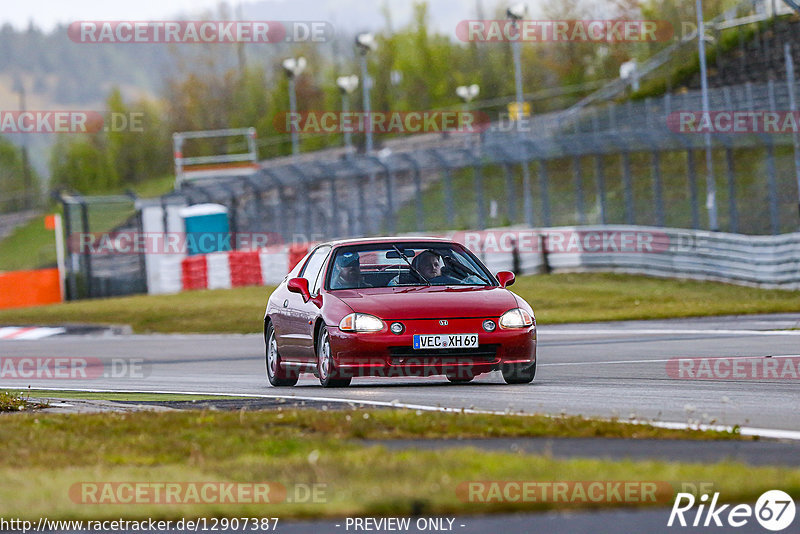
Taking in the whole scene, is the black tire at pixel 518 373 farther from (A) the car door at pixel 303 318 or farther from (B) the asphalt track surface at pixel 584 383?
(A) the car door at pixel 303 318

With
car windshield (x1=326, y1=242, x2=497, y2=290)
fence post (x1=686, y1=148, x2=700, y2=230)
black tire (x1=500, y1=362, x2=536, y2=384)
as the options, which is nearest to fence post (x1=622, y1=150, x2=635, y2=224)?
fence post (x1=686, y1=148, x2=700, y2=230)

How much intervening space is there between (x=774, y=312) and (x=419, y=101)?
77.0 meters

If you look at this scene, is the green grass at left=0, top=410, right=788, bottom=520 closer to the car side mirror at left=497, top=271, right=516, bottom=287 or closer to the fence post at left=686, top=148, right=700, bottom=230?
the car side mirror at left=497, top=271, right=516, bottom=287

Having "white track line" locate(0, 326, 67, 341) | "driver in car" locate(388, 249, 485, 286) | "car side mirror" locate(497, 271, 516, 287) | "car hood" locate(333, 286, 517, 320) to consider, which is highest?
"driver in car" locate(388, 249, 485, 286)

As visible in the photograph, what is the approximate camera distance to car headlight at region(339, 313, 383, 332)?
11.5 metres

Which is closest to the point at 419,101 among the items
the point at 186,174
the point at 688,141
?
the point at 186,174

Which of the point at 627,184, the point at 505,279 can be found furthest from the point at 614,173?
the point at 505,279

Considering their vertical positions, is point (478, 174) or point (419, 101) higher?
point (419, 101)

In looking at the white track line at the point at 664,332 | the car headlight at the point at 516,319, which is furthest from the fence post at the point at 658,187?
the car headlight at the point at 516,319

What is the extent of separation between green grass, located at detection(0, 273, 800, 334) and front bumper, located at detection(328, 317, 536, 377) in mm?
11730

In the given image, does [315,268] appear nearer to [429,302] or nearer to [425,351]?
[429,302]

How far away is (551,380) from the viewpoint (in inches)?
491

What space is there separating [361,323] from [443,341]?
2.26 ft

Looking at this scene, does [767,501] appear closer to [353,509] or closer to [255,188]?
[353,509]
